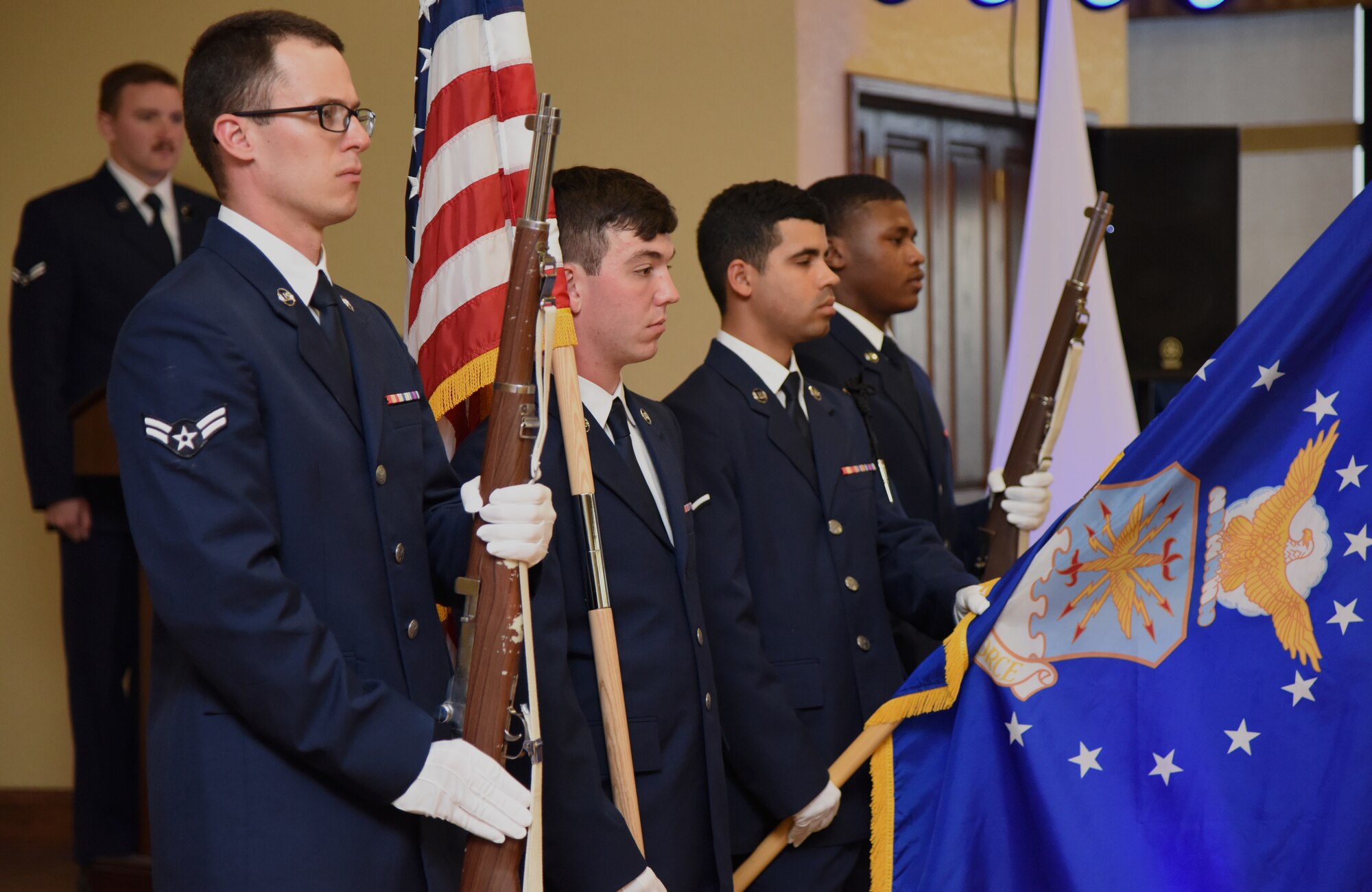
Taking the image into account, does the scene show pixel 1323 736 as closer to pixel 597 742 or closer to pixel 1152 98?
pixel 597 742

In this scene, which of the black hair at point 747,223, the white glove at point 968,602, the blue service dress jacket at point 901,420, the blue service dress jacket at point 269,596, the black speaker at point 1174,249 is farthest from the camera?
the black speaker at point 1174,249

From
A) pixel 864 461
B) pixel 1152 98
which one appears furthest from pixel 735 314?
pixel 1152 98

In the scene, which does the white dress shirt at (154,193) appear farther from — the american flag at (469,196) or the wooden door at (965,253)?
the wooden door at (965,253)

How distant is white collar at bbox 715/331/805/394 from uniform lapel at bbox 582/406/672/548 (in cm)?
51

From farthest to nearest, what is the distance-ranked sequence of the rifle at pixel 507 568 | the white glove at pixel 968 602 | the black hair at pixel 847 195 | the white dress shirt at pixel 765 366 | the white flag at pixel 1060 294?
the white flag at pixel 1060 294 → the black hair at pixel 847 195 → the white dress shirt at pixel 765 366 → the white glove at pixel 968 602 → the rifle at pixel 507 568

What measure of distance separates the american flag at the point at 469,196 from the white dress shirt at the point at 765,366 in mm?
534

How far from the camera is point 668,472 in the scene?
2090mm

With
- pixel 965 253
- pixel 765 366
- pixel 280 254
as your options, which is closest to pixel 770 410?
pixel 765 366

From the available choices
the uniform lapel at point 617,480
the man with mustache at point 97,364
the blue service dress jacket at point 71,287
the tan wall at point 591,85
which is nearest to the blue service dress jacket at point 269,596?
Result: the uniform lapel at point 617,480

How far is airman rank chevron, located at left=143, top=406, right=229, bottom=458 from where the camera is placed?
1422 mm

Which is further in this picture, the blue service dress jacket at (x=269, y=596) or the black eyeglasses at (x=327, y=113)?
the black eyeglasses at (x=327, y=113)

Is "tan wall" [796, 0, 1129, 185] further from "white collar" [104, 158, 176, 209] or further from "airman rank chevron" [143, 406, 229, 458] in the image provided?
"airman rank chevron" [143, 406, 229, 458]

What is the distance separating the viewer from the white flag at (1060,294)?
171 inches

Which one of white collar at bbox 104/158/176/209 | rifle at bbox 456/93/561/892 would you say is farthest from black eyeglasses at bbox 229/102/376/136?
white collar at bbox 104/158/176/209
